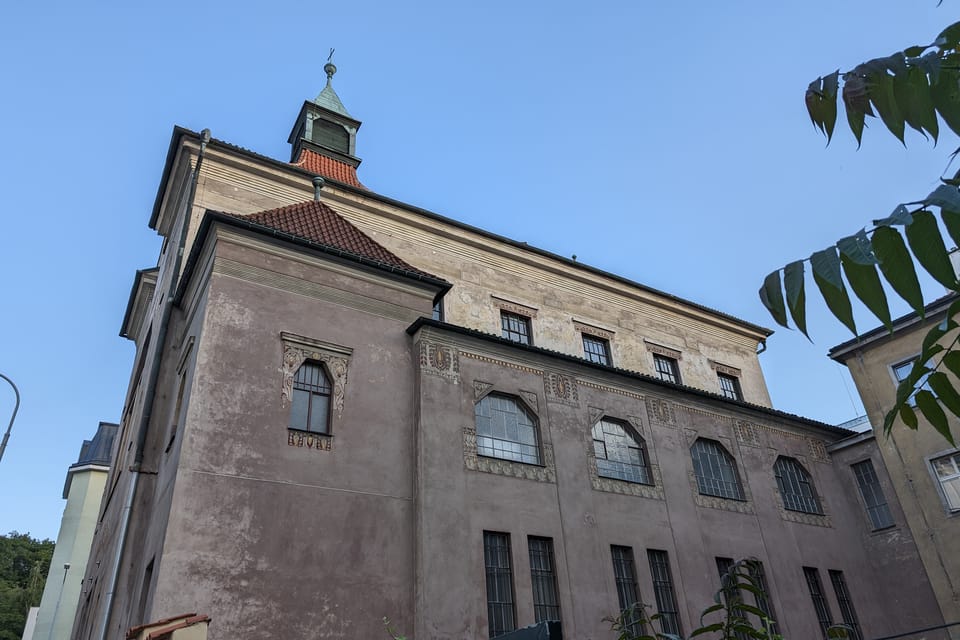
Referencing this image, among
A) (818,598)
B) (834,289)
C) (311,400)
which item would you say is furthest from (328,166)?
(834,289)

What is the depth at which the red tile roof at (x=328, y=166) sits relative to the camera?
23.8 metres

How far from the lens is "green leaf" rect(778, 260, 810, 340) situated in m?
2.52

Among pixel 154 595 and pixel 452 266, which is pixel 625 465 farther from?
pixel 154 595

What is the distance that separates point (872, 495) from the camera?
72.4ft

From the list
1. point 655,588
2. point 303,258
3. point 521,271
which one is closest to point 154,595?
point 303,258

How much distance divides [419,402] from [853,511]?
1498 centimetres

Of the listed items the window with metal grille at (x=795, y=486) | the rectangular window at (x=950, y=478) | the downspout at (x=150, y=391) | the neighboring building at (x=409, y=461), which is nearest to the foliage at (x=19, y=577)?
the neighboring building at (x=409, y=461)

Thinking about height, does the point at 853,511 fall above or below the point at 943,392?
above

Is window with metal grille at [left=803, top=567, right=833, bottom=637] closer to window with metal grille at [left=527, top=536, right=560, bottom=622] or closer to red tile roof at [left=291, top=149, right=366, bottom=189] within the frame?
window with metal grille at [left=527, top=536, right=560, bottom=622]

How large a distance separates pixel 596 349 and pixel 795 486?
24.1 ft

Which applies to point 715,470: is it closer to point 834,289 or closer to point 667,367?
point 667,367

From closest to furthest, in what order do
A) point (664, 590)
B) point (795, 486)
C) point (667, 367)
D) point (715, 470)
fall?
point (664, 590), point (715, 470), point (795, 486), point (667, 367)

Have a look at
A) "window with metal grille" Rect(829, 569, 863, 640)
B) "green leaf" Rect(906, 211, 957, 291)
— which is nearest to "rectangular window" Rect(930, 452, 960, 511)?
"window with metal grille" Rect(829, 569, 863, 640)

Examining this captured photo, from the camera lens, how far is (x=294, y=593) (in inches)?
484
